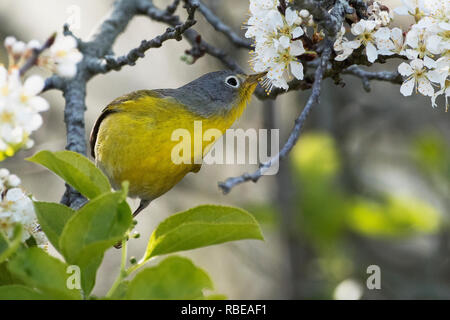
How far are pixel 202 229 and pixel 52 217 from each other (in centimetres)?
58

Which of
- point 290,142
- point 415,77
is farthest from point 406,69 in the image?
point 290,142

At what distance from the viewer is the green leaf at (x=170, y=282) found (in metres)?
1.96

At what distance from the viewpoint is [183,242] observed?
213cm

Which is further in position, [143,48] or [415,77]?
[143,48]

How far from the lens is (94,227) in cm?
205

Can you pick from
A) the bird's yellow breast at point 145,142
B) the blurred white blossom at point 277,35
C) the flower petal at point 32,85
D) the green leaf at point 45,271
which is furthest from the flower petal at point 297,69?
the green leaf at point 45,271

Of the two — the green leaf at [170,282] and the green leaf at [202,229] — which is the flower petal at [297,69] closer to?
the green leaf at [202,229]

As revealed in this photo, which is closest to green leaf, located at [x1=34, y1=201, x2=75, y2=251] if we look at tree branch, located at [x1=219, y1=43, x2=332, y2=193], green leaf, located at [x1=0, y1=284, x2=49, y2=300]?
green leaf, located at [x1=0, y1=284, x2=49, y2=300]

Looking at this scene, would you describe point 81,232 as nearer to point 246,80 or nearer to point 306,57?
point 306,57

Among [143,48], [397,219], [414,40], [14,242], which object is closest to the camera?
[14,242]

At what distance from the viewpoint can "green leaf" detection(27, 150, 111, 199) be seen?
2219mm

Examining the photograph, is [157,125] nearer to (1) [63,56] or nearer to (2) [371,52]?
(2) [371,52]
